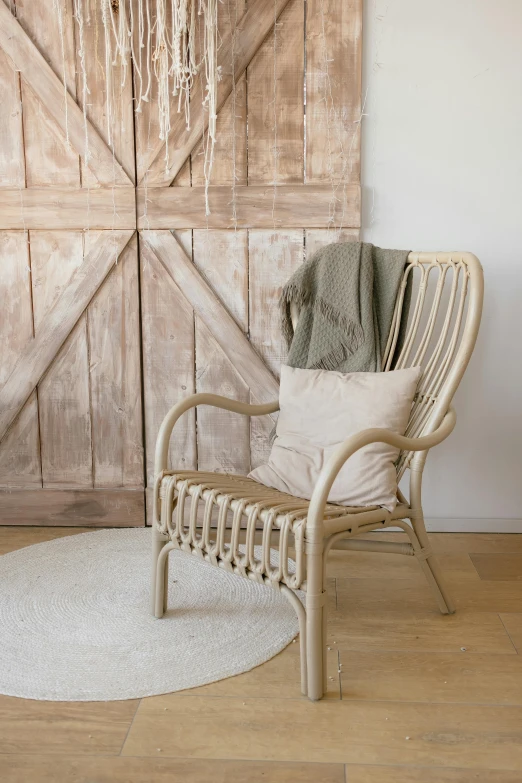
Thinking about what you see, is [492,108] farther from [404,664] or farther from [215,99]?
[404,664]

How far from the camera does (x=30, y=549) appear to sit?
260 centimetres

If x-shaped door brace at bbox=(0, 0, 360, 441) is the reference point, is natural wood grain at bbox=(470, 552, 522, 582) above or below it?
below

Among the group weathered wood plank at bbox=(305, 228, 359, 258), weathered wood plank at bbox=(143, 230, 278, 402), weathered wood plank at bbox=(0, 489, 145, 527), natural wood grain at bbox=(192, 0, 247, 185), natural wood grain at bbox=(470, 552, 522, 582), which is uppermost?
natural wood grain at bbox=(192, 0, 247, 185)

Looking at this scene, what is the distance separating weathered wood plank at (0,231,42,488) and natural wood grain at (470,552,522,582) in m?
1.61

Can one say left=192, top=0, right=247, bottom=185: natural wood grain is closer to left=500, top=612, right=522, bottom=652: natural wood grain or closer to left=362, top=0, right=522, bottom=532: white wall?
left=362, top=0, right=522, bottom=532: white wall

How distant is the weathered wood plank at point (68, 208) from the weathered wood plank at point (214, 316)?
0.13 m

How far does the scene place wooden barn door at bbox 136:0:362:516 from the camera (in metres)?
2.52

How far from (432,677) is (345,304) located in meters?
1.08

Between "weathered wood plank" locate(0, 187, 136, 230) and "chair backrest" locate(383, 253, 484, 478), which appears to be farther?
"weathered wood plank" locate(0, 187, 136, 230)

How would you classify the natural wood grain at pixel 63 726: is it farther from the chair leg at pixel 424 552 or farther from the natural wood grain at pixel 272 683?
the chair leg at pixel 424 552

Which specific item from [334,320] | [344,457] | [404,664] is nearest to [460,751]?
[404,664]

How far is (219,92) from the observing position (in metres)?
2.56

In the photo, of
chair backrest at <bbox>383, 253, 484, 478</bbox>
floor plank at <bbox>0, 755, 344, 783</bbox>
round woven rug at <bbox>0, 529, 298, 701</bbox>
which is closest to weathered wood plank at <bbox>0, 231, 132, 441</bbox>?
round woven rug at <bbox>0, 529, 298, 701</bbox>

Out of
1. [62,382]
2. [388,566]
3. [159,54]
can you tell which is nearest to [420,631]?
[388,566]
